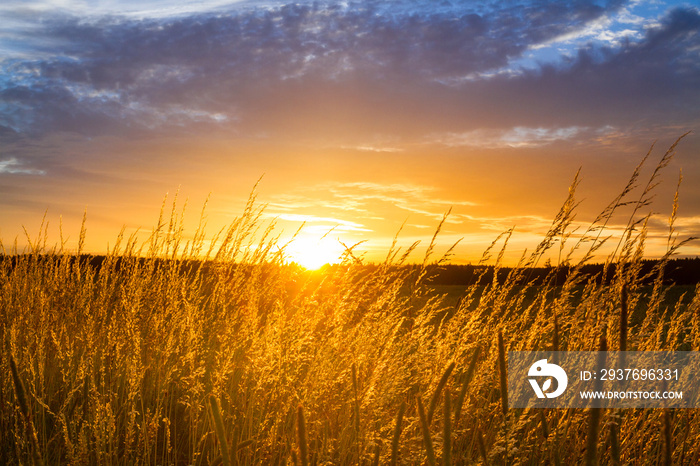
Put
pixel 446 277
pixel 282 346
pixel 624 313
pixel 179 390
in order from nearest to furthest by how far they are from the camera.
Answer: pixel 624 313
pixel 282 346
pixel 179 390
pixel 446 277

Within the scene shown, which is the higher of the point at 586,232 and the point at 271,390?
the point at 586,232

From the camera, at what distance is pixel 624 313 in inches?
31.2

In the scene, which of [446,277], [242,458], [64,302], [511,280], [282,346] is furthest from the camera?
[446,277]

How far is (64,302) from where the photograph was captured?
479 centimetres

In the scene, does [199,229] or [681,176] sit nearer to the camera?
[681,176]

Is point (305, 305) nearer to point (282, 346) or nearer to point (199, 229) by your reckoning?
point (282, 346)

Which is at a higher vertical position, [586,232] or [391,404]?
[586,232]

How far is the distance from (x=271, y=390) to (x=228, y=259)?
7.25ft

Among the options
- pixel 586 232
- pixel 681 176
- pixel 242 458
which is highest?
pixel 681 176

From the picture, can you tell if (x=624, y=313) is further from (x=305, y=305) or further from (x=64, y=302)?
(x=64, y=302)

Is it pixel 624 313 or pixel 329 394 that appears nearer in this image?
pixel 624 313

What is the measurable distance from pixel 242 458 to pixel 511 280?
2.34 m

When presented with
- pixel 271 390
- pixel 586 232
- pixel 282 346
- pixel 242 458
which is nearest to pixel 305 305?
pixel 282 346

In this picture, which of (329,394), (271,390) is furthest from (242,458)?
(329,394)
